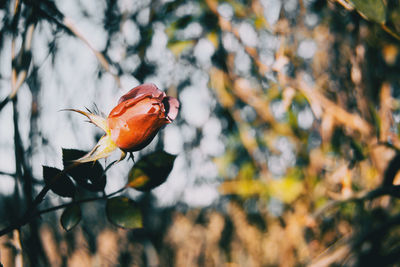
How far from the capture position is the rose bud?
0.73 feet

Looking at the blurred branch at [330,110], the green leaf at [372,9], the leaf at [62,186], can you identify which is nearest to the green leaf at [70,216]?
the leaf at [62,186]

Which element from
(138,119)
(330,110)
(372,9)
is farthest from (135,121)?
(330,110)

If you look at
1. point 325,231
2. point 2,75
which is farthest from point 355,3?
point 325,231

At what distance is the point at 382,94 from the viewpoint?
0.65 m

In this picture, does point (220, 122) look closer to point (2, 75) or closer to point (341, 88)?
point (341, 88)

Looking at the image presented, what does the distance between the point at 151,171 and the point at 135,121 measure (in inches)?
2.0

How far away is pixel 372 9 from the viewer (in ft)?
0.85

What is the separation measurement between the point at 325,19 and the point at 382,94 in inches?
11.0

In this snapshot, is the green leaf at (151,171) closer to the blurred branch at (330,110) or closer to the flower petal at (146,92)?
the flower petal at (146,92)

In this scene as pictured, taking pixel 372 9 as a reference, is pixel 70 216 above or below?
below

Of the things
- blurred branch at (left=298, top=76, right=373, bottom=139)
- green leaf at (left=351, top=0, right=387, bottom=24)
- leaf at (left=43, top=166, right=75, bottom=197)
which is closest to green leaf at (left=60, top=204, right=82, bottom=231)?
leaf at (left=43, top=166, right=75, bottom=197)

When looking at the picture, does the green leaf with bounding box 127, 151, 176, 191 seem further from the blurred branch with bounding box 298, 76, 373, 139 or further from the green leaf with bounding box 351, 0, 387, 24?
the blurred branch with bounding box 298, 76, 373, 139

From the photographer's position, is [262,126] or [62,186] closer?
[62,186]

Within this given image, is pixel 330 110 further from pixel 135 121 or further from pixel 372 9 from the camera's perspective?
pixel 135 121
